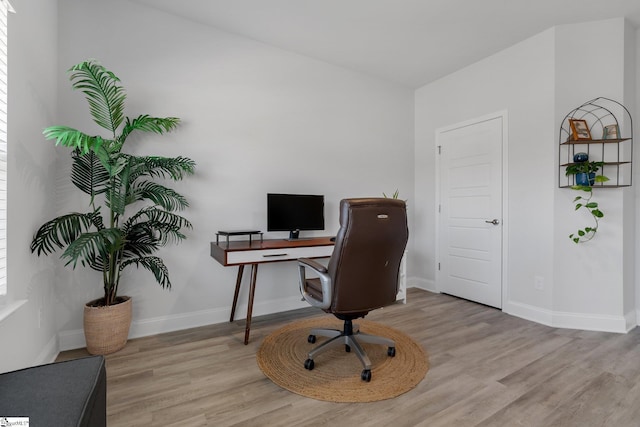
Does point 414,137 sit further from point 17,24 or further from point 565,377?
point 17,24

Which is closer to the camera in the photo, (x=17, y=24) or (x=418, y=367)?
(x=17, y=24)

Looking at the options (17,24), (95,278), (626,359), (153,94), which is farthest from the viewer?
(153,94)

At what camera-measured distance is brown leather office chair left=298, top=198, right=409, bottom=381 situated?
1850 mm

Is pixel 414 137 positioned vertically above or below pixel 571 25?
below

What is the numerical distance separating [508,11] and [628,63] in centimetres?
129

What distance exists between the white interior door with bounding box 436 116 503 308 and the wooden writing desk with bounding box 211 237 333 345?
6.14 feet

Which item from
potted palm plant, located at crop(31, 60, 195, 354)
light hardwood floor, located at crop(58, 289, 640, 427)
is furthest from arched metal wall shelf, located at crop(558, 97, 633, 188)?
potted palm plant, located at crop(31, 60, 195, 354)

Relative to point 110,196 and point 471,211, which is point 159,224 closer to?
point 110,196

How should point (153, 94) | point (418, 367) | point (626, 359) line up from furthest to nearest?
point (153, 94) < point (626, 359) < point (418, 367)

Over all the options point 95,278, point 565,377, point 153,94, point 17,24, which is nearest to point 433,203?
point 565,377

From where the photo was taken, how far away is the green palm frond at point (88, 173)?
2.18 metres

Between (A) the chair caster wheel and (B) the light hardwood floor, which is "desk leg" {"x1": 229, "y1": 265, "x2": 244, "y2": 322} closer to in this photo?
(B) the light hardwood floor

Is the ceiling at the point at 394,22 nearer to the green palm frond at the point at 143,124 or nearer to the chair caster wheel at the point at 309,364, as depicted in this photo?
the green palm frond at the point at 143,124

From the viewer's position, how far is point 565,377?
1.96 m
